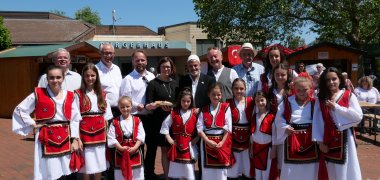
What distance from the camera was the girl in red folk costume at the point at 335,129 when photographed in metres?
4.61

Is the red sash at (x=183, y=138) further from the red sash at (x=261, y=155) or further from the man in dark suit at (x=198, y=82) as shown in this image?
the red sash at (x=261, y=155)

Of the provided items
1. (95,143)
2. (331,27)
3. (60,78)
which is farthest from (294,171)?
(331,27)

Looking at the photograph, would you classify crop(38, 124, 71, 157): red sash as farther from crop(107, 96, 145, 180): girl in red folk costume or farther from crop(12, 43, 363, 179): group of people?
crop(107, 96, 145, 180): girl in red folk costume

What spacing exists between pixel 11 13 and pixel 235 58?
112 ft

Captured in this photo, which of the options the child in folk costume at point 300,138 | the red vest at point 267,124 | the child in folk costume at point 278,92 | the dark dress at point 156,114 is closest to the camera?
the child in folk costume at point 300,138

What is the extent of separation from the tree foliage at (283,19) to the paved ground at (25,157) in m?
7.60

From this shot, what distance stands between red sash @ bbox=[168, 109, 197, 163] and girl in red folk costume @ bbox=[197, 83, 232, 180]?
12 cm

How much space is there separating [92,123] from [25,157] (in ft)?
13.9

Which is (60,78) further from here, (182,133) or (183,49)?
(183,49)

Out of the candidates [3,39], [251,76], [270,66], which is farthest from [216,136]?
[3,39]

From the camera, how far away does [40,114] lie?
4.68 metres

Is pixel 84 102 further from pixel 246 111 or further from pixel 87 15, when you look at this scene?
pixel 87 15

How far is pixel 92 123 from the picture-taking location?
16.8ft

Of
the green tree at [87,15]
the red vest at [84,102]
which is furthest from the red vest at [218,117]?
the green tree at [87,15]
